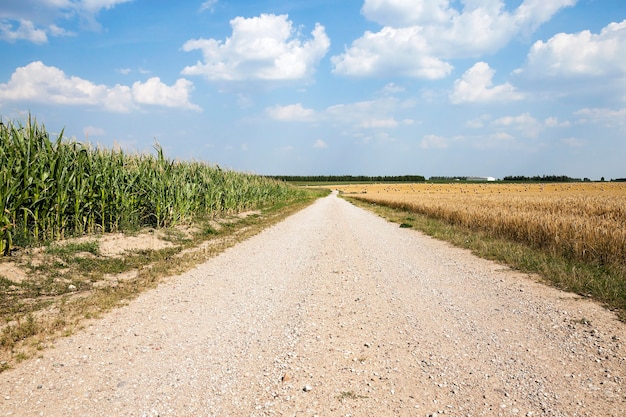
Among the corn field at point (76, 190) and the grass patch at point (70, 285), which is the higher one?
the corn field at point (76, 190)

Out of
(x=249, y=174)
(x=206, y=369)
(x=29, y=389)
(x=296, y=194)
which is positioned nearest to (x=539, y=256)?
(x=206, y=369)

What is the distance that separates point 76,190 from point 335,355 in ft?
33.5

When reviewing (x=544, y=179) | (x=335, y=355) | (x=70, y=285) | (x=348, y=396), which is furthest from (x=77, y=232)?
(x=544, y=179)

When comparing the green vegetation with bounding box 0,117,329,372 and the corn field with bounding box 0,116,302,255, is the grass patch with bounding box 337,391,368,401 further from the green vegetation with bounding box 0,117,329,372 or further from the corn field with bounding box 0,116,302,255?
the corn field with bounding box 0,116,302,255

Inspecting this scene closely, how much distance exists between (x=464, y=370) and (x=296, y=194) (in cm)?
5539

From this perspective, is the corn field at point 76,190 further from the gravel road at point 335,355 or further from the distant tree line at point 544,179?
the distant tree line at point 544,179

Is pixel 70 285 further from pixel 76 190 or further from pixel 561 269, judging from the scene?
pixel 561 269

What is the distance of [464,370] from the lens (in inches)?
172

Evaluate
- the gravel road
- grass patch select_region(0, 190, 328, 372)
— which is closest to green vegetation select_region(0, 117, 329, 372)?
grass patch select_region(0, 190, 328, 372)

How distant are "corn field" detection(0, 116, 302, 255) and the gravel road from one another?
4819 millimetres

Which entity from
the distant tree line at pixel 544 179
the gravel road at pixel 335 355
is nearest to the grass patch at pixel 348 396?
the gravel road at pixel 335 355

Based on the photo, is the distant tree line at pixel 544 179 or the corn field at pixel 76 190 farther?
the distant tree line at pixel 544 179

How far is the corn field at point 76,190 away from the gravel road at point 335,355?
482cm

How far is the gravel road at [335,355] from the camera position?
146 inches
